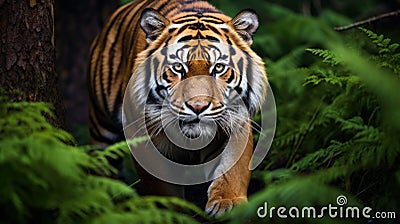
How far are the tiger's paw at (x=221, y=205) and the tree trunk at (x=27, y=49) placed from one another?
1192 mm

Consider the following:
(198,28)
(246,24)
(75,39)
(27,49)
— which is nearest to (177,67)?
(198,28)

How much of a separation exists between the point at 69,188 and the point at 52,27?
171cm

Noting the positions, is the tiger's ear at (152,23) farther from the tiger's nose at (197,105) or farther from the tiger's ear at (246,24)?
the tiger's nose at (197,105)

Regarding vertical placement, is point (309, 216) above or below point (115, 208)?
below

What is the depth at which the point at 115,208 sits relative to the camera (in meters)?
3.11

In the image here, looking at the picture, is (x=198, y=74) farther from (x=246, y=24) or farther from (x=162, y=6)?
(x=162, y=6)

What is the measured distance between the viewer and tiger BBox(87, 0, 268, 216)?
432 centimetres

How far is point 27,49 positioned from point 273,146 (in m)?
2.41

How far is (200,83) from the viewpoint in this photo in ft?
14.1

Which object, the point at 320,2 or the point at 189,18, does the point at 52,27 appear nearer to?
the point at 189,18

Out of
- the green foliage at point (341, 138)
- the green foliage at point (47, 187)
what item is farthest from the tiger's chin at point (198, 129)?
the green foliage at point (47, 187)

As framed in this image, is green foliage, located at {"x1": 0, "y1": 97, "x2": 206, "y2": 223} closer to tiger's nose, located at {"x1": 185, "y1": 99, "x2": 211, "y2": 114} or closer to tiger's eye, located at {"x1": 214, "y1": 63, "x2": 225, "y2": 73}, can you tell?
tiger's nose, located at {"x1": 185, "y1": 99, "x2": 211, "y2": 114}

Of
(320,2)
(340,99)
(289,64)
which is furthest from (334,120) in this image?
(320,2)

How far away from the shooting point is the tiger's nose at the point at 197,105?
4.20 m
